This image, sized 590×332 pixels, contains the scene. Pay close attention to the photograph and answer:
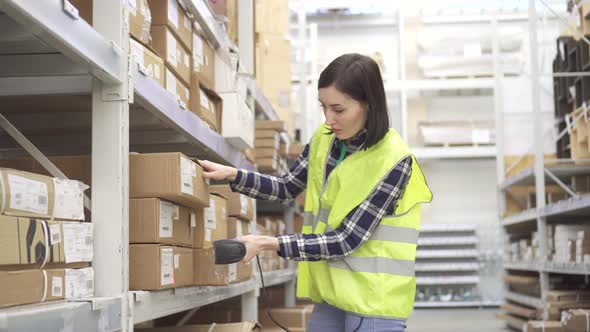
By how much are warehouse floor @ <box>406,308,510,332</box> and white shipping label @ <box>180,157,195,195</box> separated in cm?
559

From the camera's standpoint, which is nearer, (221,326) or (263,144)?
(221,326)

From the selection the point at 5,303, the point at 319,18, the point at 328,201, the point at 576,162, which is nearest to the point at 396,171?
the point at 328,201

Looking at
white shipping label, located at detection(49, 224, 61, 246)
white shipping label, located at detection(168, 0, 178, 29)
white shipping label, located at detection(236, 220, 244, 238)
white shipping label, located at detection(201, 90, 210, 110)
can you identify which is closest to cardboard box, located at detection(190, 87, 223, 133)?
white shipping label, located at detection(201, 90, 210, 110)

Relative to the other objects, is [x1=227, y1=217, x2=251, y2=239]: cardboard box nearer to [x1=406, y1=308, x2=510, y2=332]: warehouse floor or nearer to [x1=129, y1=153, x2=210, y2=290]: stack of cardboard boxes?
[x1=129, y1=153, x2=210, y2=290]: stack of cardboard boxes

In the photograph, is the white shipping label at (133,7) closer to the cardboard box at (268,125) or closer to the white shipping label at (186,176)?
the white shipping label at (186,176)

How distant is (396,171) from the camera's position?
2.25 metres

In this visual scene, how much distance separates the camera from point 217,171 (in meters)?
2.52

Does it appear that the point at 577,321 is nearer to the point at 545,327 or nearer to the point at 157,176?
the point at 545,327

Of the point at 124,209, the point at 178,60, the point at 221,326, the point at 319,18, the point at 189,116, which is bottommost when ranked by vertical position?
the point at 221,326

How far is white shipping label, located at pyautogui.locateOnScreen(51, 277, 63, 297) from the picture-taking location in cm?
170

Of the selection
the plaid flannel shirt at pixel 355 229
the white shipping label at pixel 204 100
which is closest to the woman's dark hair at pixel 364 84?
the plaid flannel shirt at pixel 355 229

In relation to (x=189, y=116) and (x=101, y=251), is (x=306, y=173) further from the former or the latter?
(x=101, y=251)

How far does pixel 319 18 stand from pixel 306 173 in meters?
10.2

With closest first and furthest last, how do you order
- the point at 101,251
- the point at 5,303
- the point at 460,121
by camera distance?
the point at 5,303 → the point at 101,251 → the point at 460,121
